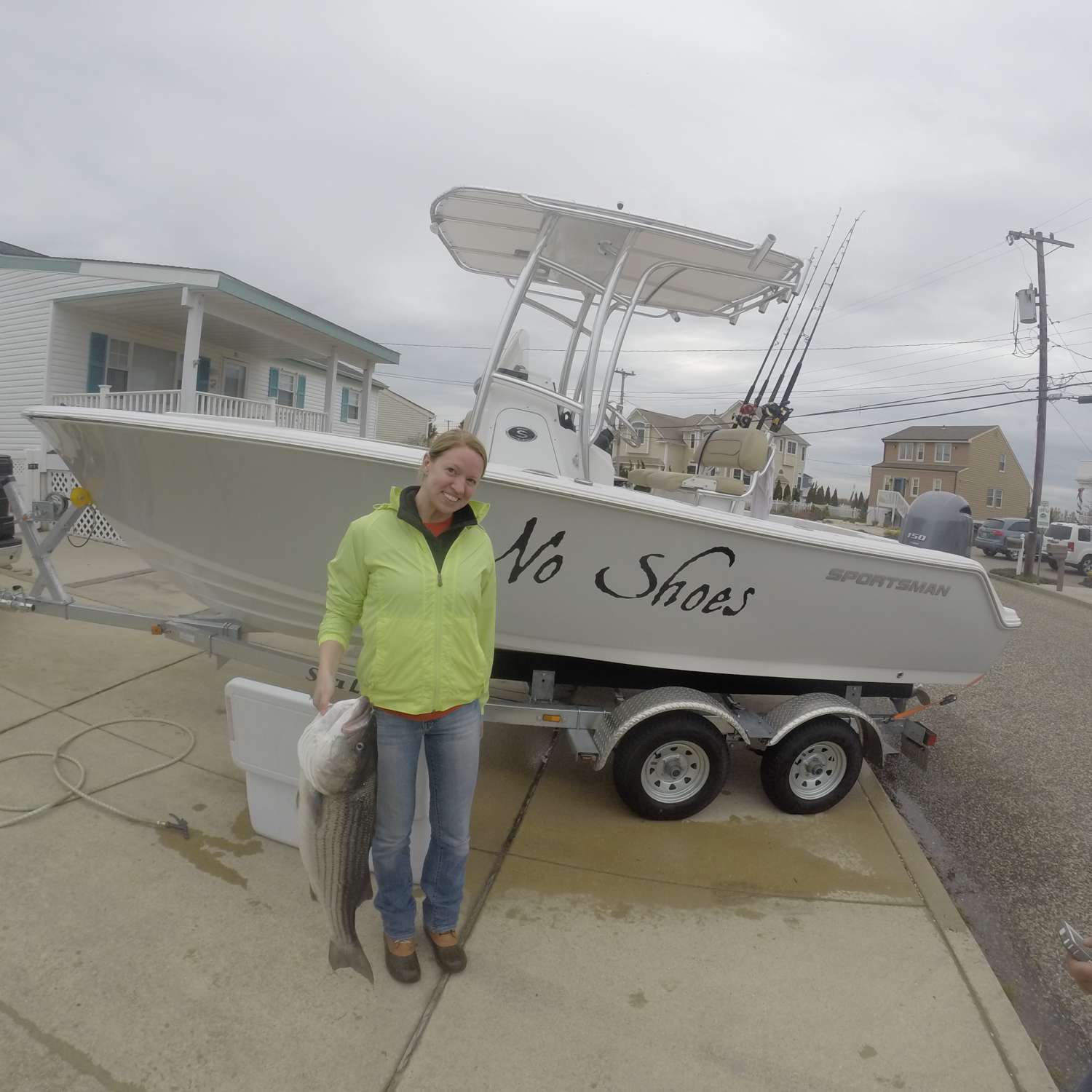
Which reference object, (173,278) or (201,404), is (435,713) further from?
(201,404)

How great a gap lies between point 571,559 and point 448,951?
5.22ft

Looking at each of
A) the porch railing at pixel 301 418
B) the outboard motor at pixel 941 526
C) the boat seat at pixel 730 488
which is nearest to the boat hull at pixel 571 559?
the outboard motor at pixel 941 526

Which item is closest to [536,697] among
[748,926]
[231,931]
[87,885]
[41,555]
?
[748,926]

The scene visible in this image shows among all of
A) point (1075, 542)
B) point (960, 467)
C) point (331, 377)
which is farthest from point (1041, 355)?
point (960, 467)

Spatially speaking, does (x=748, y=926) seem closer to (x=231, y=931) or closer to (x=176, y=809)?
(x=231, y=931)

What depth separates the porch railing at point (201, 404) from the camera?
1109cm

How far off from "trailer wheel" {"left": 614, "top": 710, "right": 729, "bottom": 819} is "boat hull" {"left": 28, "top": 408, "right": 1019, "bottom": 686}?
1.00ft

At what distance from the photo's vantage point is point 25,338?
11.9 meters

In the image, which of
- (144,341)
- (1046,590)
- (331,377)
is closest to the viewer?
(144,341)

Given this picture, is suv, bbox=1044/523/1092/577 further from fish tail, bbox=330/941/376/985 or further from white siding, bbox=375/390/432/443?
fish tail, bbox=330/941/376/985

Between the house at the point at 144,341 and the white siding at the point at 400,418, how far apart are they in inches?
607

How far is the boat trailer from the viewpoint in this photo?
11.4 feet

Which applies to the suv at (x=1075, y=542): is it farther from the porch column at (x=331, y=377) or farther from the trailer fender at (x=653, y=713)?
the trailer fender at (x=653, y=713)

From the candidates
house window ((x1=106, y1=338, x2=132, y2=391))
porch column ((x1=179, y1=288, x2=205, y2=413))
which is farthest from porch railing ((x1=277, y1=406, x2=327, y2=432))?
house window ((x1=106, y1=338, x2=132, y2=391))
